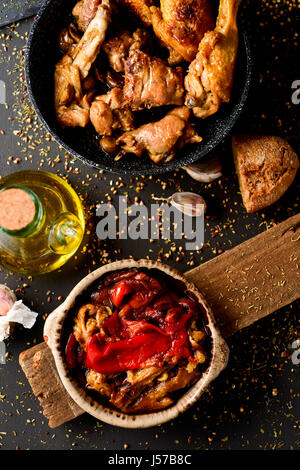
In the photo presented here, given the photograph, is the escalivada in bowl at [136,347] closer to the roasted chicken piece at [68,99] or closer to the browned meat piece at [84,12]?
the roasted chicken piece at [68,99]

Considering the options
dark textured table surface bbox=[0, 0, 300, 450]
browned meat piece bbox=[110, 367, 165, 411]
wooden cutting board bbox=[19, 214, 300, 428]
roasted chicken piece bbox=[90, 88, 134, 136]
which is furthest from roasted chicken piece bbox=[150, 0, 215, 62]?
browned meat piece bbox=[110, 367, 165, 411]

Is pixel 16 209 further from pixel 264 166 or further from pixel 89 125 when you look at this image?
pixel 264 166

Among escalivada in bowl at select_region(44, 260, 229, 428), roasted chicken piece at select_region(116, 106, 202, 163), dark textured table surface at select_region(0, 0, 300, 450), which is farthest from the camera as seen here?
dark textured table surface at select_region(0, 0, 300, 450)

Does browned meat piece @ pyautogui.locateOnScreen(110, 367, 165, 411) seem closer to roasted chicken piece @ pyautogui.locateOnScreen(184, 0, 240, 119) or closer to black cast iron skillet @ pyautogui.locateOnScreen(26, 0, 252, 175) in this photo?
black cast iron skillet @ pyautogui.locateOnScreen(26, 0, 252, 175)

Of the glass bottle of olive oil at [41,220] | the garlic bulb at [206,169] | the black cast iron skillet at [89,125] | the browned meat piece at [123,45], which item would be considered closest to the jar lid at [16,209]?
the glass bottle of olive oil at [41,220]

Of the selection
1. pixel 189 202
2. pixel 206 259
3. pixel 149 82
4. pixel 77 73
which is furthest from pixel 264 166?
pixel 77 73

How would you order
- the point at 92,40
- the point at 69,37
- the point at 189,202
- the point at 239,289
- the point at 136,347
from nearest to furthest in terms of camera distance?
the point at 136,347 < the point at 92,40 < the point at 69,37 < the point at 239,289 < the point at 189,202
